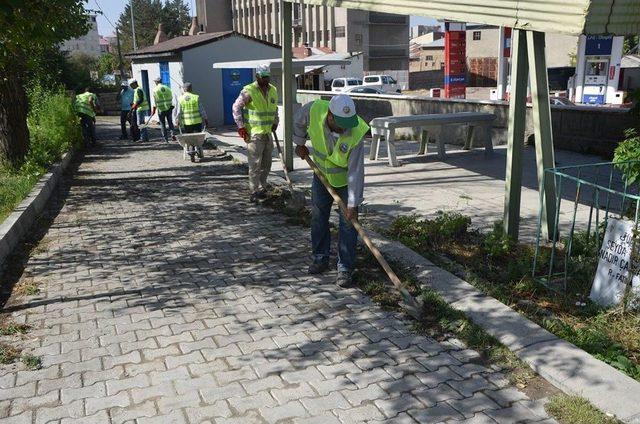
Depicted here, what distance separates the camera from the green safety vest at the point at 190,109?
12617mm

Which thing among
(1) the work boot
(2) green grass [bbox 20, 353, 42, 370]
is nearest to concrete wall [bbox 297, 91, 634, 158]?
(1) the work boot

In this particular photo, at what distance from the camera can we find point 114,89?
3534 cm

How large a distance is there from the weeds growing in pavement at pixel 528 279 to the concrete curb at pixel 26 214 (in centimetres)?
391

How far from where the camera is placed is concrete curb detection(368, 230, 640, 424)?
331 cm

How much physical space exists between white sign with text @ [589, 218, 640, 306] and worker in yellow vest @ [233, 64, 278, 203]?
4.79 metres

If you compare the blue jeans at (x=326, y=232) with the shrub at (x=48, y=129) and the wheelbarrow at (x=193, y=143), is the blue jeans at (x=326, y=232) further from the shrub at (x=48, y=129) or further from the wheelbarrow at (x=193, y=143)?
the wheelbarrow at (x=193, y=143)

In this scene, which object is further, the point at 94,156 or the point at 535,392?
Result: the point at 94,156

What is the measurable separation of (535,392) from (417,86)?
5479 centimetres

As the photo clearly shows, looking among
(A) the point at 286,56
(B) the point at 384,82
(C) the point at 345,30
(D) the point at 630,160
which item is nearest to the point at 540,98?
(D) the point at 630,160

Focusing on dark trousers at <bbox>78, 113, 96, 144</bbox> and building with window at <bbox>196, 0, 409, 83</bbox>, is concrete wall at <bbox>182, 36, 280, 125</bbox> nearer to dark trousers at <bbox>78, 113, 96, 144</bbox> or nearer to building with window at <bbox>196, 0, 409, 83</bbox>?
dark trousers at <bbox>78, 113, 96, 144</bbox>

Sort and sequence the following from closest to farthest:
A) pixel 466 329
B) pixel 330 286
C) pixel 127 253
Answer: pixel 466 329
pixel 330 286
pixel 127 253

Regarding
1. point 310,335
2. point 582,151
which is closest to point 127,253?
point 310,335

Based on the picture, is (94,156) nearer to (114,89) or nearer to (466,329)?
(466,329)

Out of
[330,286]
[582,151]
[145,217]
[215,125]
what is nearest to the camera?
[330,286]
